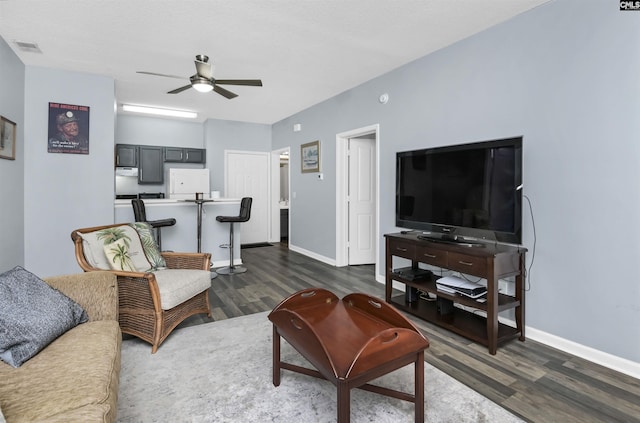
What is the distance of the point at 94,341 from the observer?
158 centimetres

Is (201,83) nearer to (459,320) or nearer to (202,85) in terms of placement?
(202,85)

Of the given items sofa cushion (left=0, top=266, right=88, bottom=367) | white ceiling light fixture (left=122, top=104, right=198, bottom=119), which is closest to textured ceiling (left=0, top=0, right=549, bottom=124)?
white ceiling light fixture (left=122, top=104, right=198, bottom=119)

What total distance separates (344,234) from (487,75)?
2840 mm

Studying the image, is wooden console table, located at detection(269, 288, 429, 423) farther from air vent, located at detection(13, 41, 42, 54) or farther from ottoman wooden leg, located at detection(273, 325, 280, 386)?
air vent, located at detection(13, 41, 42, 54)

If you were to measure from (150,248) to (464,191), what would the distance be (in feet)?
9.21

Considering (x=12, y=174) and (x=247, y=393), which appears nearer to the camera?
(x=247, y=393)

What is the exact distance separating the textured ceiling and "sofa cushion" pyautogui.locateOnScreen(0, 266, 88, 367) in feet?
7.20

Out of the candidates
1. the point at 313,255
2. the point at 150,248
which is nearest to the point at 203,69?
the point at 150,248

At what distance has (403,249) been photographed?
3.17m

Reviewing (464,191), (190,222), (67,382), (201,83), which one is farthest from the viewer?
(190,222)

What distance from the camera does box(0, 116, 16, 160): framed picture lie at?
316 centimetres

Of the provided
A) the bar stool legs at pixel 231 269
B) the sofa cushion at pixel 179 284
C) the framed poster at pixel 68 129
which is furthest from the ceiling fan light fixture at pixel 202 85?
the bar stool legs at pixel 231 269

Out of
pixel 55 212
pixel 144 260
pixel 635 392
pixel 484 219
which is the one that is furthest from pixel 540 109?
pixel 55 212

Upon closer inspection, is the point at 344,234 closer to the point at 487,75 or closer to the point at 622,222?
the point at 487,75
